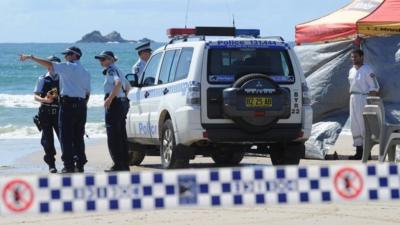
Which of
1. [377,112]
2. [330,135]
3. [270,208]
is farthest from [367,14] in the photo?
[270,208]

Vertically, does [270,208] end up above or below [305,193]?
below

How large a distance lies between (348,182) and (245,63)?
5.83m

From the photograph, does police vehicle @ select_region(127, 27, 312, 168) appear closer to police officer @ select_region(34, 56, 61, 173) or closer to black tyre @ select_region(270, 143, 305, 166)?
black tyre @ select_region(270, 143, 305, 166)

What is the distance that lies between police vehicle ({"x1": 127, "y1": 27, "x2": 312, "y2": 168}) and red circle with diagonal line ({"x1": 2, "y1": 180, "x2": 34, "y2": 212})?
5.73 meters

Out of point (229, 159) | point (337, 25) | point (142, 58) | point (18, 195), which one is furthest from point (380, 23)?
point (18, 195)

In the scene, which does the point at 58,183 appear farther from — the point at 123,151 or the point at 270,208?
the point at 123,151

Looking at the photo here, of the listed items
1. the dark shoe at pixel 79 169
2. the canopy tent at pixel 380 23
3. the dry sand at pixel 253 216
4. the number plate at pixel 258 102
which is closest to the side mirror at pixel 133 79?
the dark shoe at pixel 79 169

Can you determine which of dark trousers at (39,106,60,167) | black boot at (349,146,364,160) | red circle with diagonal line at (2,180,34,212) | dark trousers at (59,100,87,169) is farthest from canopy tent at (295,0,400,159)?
red circle with diagonal line at (2,180,34,212)

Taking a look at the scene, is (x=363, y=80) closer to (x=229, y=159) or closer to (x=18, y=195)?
(x=229, y=159)

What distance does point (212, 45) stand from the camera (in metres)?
12.3

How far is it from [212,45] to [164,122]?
1.44m

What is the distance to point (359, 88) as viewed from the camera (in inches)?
583

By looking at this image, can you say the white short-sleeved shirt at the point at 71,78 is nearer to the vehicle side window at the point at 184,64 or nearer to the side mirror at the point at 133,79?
the vehicle side window at the point at 184,64

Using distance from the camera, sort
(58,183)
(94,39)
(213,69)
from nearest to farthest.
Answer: (58,183) < (213,69) < (94,39)
